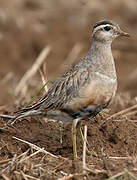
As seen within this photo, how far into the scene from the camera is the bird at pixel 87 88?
5254 millimetres

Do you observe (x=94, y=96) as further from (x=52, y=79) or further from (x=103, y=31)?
(x=52, y=79)

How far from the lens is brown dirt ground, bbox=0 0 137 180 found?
4.86 meters

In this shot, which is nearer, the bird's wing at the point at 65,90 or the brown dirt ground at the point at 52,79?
the brown dirt ground at the point at 52,79

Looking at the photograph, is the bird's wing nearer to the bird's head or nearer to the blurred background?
the bird's head

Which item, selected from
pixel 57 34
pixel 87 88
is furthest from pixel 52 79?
pixel 87 88

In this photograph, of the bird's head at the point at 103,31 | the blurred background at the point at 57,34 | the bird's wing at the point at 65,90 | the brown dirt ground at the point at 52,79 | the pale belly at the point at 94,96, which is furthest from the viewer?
the blurred background at the point at 57,34

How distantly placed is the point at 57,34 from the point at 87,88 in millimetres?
8845

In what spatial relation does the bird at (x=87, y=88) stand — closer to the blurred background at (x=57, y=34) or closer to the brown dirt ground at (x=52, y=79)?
the brown dirt ground at (x=52, y=79)

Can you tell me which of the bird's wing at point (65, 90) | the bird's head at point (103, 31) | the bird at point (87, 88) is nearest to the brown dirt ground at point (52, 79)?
the bird at point (87, 88)

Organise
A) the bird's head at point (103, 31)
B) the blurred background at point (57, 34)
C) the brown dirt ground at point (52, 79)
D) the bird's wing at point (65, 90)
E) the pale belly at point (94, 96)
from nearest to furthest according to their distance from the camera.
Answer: the brown dirt ground at point (52, 79) < the pale belly at point (94, 96) < the bird's wing at point (65, 90) < the bird's head at point (103, 31) < the blurred background at point (57, 34)

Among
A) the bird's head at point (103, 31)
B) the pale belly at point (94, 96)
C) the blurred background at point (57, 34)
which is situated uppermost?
the blurred background at point (57, 34)

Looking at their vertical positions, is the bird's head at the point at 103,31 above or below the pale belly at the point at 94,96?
above

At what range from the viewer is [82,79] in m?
5.34

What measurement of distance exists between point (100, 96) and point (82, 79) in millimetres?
311
